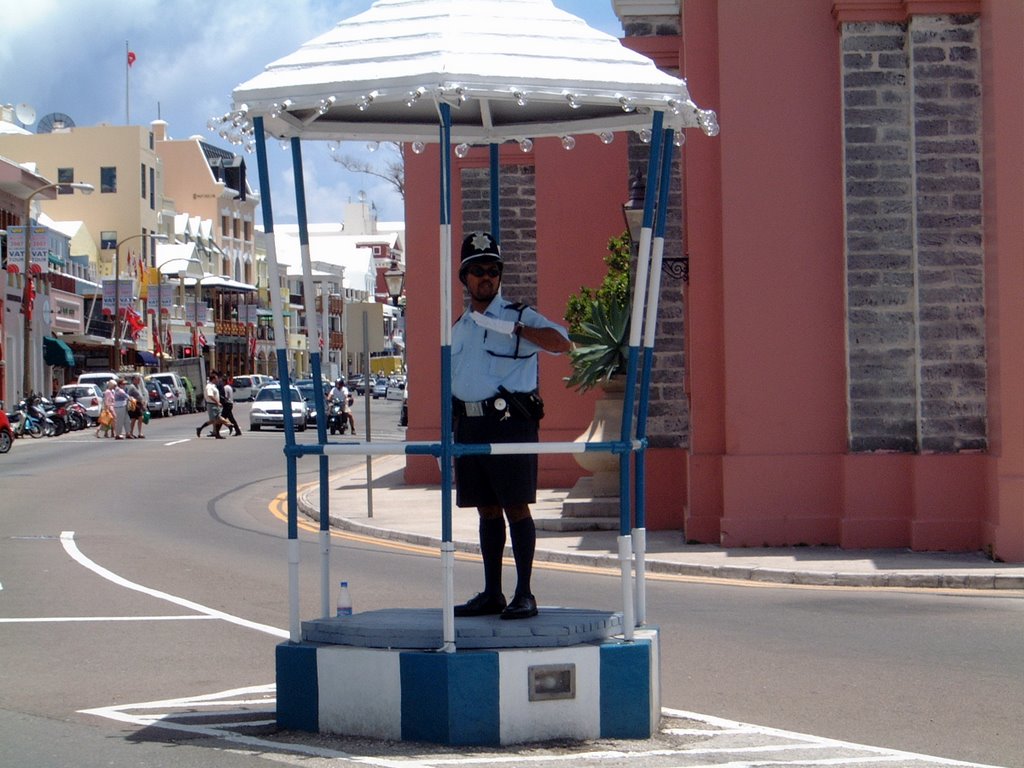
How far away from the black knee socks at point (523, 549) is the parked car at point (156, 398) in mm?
58674

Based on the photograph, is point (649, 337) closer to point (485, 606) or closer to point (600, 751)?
point (485, 606)

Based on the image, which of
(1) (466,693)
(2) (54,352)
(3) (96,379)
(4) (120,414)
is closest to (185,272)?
(2) (54,352)

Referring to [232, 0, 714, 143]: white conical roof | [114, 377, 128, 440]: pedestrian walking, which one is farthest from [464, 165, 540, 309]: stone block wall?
→ [114, 377, 128, 440]: pedestrian walking

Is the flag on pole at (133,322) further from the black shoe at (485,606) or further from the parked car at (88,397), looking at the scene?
the black shoe at (485,606)

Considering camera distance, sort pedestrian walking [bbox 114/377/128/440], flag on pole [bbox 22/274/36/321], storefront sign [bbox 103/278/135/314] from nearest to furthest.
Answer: pedestrian walking [bbox 114/377/128/440], flag on pole [bbox 22/274/36/321], storefront sign [bbox 103/278/135/314]

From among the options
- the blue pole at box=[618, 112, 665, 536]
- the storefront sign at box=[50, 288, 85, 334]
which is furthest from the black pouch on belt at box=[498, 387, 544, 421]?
the storefront sign at box=[50, 288, 85, 334]

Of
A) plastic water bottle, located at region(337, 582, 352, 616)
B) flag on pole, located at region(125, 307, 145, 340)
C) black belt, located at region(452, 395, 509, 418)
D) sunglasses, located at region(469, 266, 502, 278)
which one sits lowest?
plastic water bottle, located at region(337, 582, 352, 616)

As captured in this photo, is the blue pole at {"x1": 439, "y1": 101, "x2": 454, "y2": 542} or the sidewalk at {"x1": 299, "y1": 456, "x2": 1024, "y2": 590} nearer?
the blue pole at {"x1": 439, "y1": 101, "x2": 454, "y2": 542}

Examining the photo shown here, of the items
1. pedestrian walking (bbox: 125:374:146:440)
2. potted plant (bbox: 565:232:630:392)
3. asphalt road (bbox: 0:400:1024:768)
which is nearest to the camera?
asphalt road (bbox: 0:400:1024:768)

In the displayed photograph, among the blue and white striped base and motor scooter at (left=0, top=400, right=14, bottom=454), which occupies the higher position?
motor scooter at (left=0, top=400, right=14, bottom=454)

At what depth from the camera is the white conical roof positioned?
691 cm

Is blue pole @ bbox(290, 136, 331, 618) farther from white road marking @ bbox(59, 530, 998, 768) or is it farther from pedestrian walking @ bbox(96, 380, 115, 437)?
pedestrian walking @ bbox(96, 380, 115, 437)

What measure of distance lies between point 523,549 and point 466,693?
93 centimetres

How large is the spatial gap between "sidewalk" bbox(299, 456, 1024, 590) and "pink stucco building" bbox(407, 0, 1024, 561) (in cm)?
34
